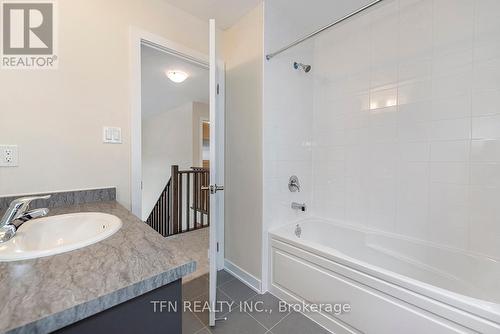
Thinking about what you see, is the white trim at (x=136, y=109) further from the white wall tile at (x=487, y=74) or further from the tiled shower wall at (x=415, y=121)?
the white wall tile at (x=487, y=74)

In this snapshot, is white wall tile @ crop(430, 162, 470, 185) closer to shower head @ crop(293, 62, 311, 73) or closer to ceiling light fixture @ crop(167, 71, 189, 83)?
shower head @ crop(293, 62, 311, 73)

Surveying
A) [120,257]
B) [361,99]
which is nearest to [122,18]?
[120,257]

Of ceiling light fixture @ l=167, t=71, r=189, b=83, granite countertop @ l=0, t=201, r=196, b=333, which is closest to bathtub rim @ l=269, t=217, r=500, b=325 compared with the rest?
granite countertop @ l=0, t=201, r=196, b=333

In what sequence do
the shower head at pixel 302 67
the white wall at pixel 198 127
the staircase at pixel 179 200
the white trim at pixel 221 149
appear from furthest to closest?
the white wall at pixel 198 127 < the staircase at pixel 179 200 < the white trim at pixel 221 149 < the shower head at pixel 302 67

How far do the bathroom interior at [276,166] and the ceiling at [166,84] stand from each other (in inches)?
26.5

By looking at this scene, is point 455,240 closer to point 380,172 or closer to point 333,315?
point 380,172

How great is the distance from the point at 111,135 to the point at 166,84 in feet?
7.79

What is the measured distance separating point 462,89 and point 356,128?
28.4 inches

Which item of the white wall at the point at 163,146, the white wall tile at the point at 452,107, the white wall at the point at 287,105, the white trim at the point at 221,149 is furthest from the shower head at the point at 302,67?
the white wall at the point at 163,146

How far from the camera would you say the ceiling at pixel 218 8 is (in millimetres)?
1768

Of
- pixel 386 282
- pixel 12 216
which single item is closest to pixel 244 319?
pixel 386 282

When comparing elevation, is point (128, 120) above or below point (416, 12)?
below

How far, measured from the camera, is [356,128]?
1.99m

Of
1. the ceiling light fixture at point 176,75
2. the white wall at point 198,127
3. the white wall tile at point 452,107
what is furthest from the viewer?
the white wall at point 198,127
